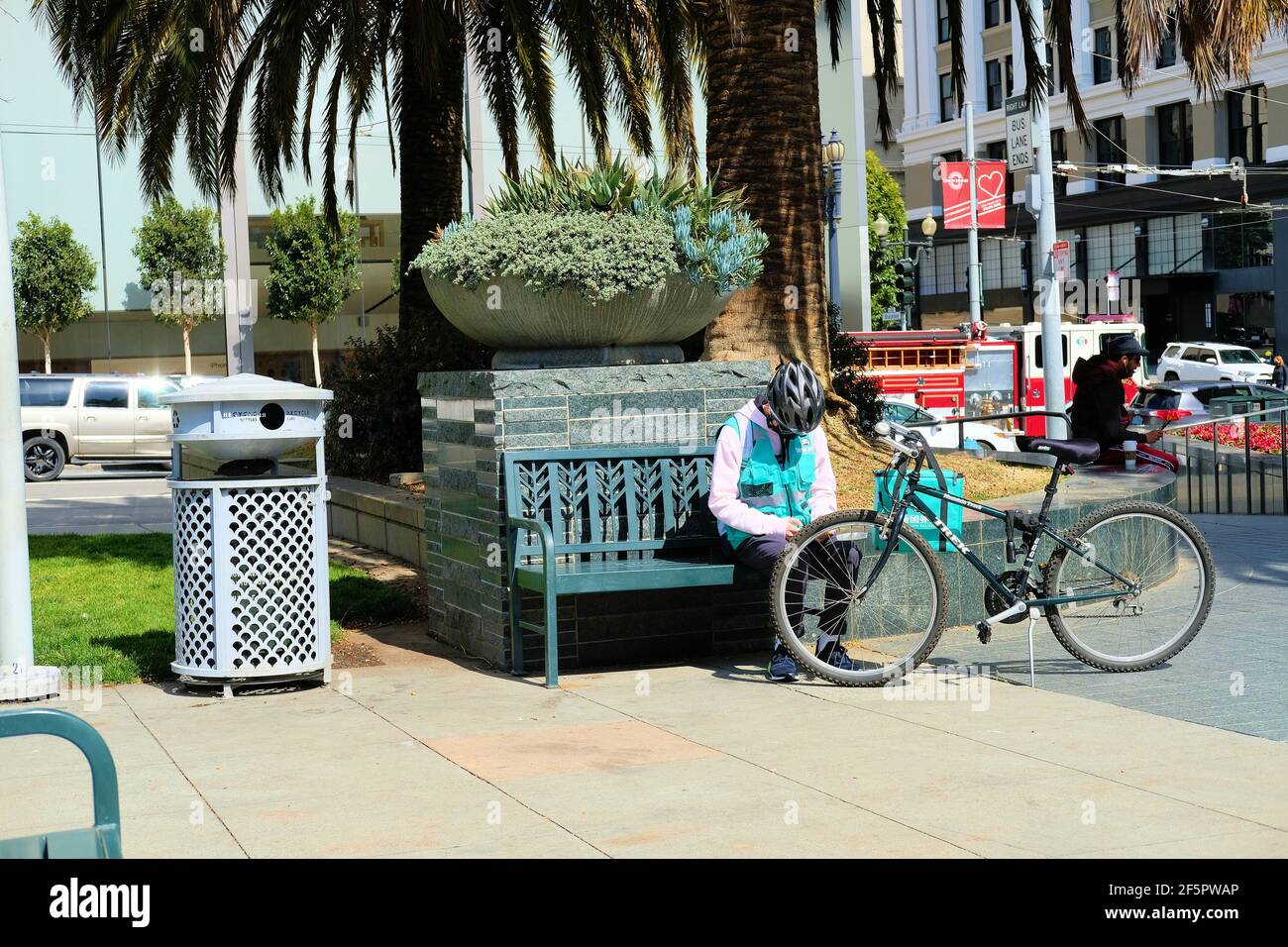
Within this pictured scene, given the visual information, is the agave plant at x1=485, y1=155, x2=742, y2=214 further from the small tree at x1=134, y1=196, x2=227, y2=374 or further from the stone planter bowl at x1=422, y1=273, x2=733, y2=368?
the small tree at x1=134, y1=196, x2=227, y2=374

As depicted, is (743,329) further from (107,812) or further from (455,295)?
(107,812)

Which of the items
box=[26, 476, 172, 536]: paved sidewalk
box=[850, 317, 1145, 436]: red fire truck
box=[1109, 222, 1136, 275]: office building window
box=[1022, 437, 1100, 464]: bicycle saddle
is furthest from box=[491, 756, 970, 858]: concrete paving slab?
box=[1109, 222, 1136, 275]: office building window

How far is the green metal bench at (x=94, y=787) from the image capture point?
2.81m

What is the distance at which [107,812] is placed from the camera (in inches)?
116

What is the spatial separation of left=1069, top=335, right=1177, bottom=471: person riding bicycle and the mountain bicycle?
387 centimetres

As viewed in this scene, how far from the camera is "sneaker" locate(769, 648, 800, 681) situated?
7004 mm

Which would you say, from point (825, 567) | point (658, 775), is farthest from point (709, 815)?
point (825, 567)

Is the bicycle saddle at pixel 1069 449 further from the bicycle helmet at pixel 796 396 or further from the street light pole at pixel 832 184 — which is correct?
the street light pole at pixel 832 184

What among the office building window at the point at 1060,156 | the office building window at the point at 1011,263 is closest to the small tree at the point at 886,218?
the office building window at the point at 1011,263

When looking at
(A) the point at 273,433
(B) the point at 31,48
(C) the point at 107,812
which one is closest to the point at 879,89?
(A) the point at 273,433

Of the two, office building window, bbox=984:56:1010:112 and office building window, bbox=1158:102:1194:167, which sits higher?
office building window, bbox=984:56:1010:112

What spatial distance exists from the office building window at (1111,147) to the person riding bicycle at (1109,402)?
46445 millimetres

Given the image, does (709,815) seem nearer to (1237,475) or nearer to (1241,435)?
(1237,475)

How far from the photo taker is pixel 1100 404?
1085 centimetres
